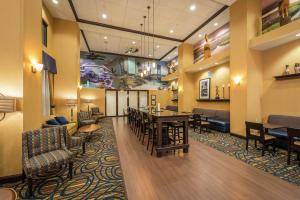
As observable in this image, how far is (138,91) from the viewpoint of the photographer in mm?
12477

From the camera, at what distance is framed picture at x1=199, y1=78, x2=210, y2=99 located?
8164 millimetres

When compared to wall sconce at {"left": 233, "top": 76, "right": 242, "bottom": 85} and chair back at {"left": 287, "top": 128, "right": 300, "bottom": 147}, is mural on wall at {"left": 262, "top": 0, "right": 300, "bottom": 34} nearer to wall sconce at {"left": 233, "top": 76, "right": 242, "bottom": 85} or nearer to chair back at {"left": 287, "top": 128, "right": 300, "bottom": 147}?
wall sconce at {"left": 233, "top": 76, "right": 242, "bottom": 85}

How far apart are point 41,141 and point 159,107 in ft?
11.9

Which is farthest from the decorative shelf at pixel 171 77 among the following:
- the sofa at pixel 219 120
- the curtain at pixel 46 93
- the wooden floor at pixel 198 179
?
the curtain at pixel 46 93

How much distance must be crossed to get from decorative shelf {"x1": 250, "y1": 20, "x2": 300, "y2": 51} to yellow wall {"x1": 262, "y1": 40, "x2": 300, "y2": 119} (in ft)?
0.93

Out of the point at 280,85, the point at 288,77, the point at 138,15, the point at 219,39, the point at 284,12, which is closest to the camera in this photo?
the point at 284,12

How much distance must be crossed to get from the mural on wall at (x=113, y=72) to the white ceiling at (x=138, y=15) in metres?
2.66

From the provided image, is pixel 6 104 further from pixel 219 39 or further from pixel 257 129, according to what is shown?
pixel 219 39

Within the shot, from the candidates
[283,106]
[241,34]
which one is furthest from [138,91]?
[283,106]

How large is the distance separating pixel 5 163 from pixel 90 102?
829 cm

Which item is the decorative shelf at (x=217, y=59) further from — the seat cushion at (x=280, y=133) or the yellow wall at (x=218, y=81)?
the seat cushion at (x=280, y=133)

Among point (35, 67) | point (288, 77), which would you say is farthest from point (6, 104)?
point (288, 77)

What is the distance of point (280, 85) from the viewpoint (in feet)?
15.8

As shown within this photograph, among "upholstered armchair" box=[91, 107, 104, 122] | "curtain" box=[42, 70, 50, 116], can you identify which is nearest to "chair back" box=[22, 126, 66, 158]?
"curtain" box=[42, 70, 50, 116]
